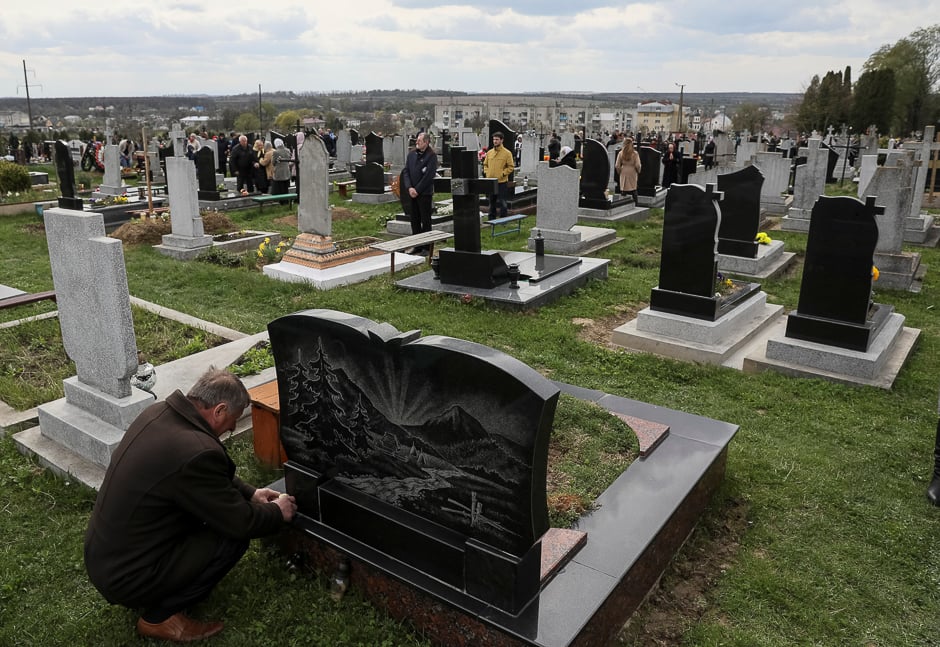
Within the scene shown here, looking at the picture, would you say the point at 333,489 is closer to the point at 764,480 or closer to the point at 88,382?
the point at 88,382

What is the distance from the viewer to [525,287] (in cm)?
906

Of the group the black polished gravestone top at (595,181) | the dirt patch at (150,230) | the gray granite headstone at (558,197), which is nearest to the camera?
the gray granite headstone at (558,197)

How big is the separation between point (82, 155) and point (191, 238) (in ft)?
61.2

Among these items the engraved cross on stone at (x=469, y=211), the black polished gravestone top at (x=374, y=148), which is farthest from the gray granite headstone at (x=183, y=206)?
the black polished gravestone top at (x=374, y=148)

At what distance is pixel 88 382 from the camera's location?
4934 millimetres

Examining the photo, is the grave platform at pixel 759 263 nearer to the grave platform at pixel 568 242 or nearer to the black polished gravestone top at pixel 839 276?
the grave platform at pixel 568 242

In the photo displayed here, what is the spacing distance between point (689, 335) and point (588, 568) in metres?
4.56

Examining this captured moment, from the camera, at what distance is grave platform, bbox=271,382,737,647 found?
3.03 m

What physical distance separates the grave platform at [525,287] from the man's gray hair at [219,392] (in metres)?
5.60

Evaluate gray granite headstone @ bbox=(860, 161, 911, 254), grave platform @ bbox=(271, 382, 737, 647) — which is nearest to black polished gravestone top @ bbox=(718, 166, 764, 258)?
gray granite headstone @ bbox=(860, 161, 911, 254)

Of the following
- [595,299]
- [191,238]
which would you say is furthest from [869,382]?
[191,238]

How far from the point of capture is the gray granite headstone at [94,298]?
4.49 metres

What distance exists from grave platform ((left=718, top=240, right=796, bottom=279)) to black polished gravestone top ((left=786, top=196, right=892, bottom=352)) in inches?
143

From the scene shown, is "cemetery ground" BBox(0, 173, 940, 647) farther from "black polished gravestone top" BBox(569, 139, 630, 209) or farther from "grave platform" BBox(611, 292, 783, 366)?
"black polished gravestone top" BBox(569, 139, 630, 209)
